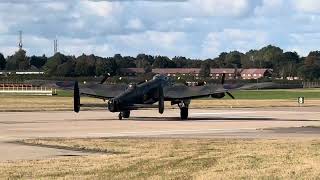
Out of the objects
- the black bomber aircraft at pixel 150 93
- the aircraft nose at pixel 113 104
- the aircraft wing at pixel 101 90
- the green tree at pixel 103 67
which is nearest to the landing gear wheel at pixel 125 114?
the black bomber aircraft at pixel 150 93

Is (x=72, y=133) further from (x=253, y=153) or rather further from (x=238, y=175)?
(x=238, y=175)

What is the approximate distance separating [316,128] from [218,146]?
12.3 metres

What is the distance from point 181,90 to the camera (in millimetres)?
46875

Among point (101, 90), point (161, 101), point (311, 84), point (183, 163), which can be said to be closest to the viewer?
point (183, 163)

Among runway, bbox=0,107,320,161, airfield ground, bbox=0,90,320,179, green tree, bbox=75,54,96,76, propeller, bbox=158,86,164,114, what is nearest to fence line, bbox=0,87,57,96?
propeller, bbox=158,86,164,114

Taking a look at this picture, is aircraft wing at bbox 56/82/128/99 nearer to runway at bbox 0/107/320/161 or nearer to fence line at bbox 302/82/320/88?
runway at bbox 0/107/320/161

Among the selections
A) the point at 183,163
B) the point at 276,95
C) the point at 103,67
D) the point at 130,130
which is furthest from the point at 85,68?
the point at 183,163

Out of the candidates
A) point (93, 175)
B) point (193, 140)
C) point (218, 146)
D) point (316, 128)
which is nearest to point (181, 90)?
point (316, 128)

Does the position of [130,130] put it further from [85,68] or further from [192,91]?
[85,68]

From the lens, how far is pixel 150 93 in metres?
44.0

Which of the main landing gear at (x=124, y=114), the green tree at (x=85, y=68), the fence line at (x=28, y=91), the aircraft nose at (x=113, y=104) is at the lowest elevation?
the fence line at (x=28, y=91)

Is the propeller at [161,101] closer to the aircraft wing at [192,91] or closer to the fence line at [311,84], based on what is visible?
the aircraft wing at [192,91]

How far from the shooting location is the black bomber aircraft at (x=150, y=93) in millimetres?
42000

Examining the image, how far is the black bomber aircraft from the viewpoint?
42.0 metres
